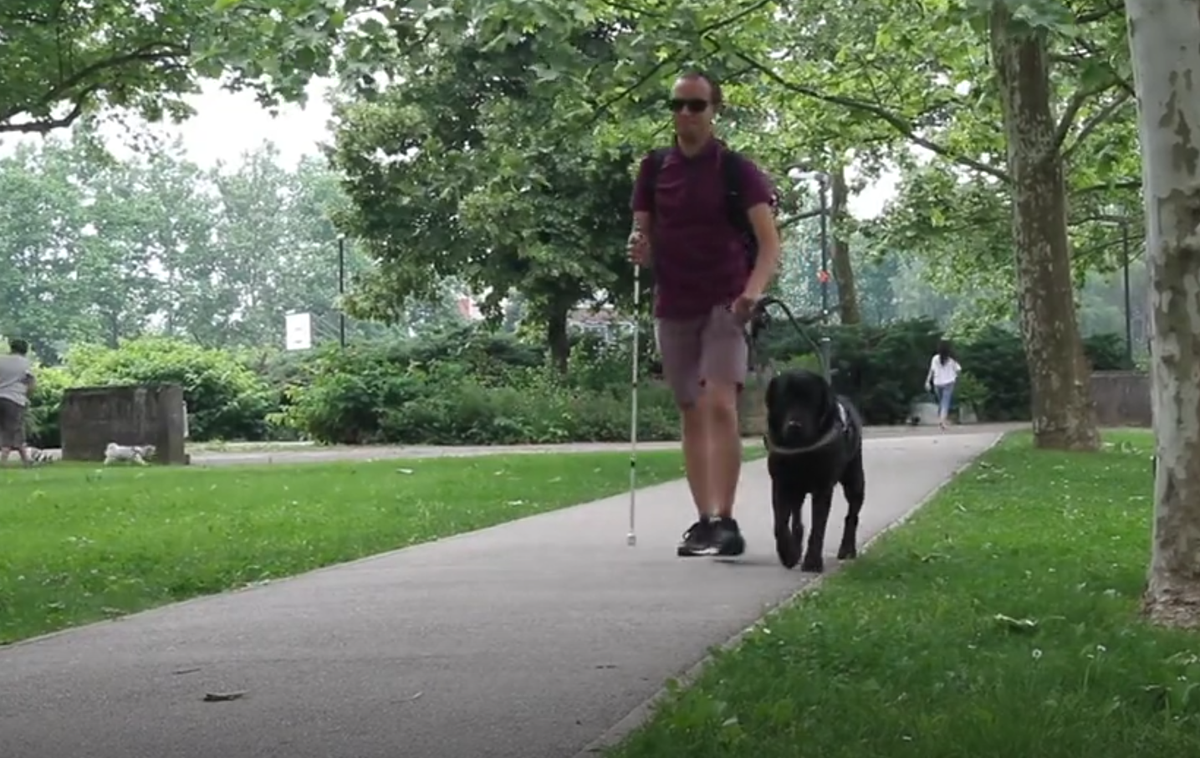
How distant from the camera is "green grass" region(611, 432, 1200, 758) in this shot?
14.1 ft

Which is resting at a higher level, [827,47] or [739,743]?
[827,47]

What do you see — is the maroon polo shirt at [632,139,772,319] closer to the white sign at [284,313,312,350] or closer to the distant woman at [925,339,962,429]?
the distant woman at [925,339,962,429]

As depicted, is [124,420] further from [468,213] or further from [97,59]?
[468,213]

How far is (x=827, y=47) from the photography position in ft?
84.3

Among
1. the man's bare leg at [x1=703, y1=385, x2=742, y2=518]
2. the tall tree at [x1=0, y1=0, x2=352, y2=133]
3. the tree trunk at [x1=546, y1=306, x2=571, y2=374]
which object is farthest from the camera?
the tree trunk at [x1=546, y1=306, x2=571, y2=374]

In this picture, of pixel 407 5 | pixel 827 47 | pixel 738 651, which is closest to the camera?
pixel 738 651

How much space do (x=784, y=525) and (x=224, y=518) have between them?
19.0 feet

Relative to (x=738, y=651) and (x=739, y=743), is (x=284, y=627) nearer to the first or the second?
(x=738, y=651)

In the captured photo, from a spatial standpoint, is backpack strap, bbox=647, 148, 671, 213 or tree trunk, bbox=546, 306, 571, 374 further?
tree trunk, bbox=546, 306, 571, 374

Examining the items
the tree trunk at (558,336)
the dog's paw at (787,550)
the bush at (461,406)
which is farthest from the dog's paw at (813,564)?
the tree trunk at (558,336)

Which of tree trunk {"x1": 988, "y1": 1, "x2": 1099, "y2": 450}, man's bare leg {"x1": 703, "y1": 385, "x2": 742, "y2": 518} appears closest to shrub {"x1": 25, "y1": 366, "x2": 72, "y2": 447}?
tree trunk {"x1": 988, "y1": 1, "x2": 1099, "y2": 450}

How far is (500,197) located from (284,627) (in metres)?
9.06

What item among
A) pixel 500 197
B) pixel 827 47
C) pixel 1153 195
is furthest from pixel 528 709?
pixel 827 47

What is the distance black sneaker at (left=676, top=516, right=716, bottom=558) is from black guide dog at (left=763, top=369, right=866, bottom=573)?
1.85 feet
